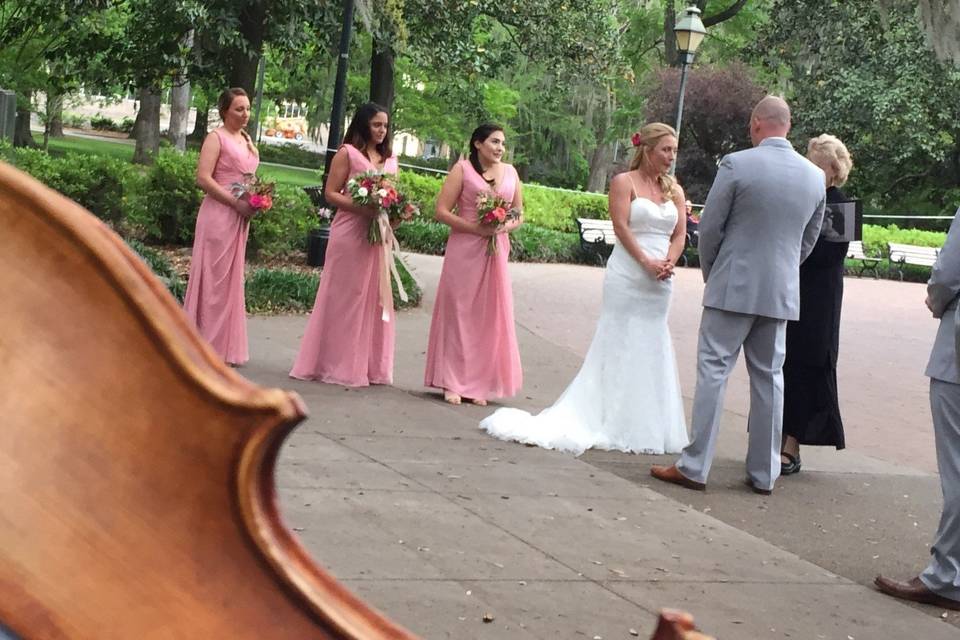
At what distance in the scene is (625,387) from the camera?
8.59 metres

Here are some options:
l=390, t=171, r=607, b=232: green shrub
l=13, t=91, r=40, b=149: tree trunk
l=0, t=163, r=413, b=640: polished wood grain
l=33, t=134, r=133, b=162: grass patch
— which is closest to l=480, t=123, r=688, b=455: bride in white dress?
l=0, t=163, r=413, b=640: polished wood grain

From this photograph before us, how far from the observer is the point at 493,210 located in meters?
9.43

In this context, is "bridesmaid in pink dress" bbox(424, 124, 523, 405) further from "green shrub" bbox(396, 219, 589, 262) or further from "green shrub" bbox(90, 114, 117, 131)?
"green shrub" bbox(90, 114, 117, 131)

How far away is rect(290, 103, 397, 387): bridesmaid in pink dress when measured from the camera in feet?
32.3

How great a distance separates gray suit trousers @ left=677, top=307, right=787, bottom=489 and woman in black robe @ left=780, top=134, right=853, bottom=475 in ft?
1.85

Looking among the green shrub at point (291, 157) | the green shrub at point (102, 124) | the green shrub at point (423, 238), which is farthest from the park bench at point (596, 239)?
the green shrub at point (102, 124)

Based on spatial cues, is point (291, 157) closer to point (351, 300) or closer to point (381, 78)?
point (381, 78)

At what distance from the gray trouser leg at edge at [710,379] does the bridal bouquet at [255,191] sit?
3.80 metres

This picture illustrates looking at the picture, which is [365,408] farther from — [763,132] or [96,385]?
[96,385]

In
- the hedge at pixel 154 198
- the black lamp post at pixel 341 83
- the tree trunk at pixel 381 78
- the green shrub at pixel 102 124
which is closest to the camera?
the black lamp post at pixel 341 83

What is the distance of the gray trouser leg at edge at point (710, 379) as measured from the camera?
7.46 meters

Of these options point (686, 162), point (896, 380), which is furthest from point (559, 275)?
point (686, 162)

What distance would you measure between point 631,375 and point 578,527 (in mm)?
2442

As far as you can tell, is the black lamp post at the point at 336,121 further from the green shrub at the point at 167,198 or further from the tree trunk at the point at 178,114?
the tree trunk at the point at 178,114
